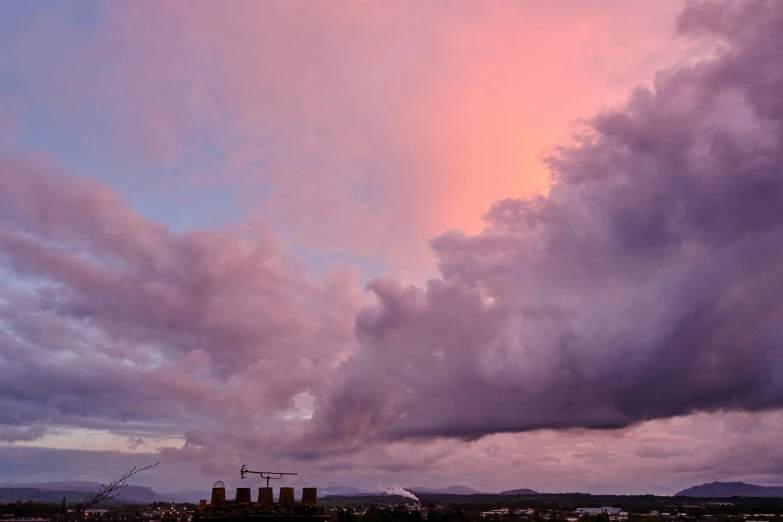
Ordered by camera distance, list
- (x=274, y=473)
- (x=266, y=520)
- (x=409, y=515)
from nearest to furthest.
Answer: (x=266, y=520), (x=274, y=473), (x=409, y=515)

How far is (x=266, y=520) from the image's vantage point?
89.0 ft

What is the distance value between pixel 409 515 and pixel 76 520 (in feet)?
500

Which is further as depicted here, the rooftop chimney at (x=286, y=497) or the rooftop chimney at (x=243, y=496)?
the rooftop chimney at (x=286, y=497)

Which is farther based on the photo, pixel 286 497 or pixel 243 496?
pixel 286 497

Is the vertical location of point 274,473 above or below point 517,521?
above

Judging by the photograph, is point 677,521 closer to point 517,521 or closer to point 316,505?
point 517,521

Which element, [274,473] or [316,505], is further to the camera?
[274,473]

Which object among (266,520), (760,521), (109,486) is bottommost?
(760,521)

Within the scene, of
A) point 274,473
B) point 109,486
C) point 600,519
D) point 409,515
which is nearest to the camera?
point 109,486

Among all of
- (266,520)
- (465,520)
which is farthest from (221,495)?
(465,520)

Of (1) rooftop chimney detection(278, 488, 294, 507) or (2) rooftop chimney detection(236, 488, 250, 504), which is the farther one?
(1) rooftop chimney detection(278, 488, 294, 507)

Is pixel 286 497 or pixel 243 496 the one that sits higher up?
pixel 243 496

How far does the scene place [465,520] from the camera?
173 m

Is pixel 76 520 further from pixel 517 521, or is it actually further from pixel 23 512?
pixel 517 521
